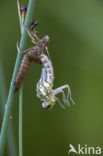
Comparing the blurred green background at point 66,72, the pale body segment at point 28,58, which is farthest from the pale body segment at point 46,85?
the blurred green background at point 66,72

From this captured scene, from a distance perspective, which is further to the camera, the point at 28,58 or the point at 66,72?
the point at 66,72

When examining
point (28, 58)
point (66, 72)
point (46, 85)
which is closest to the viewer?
point (28, 58)

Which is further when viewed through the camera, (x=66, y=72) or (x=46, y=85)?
(x=66, y=72)

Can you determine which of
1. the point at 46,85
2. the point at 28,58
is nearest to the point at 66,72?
the point at 46,85

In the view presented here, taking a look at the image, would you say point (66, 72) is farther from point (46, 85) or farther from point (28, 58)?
point (28, 58)

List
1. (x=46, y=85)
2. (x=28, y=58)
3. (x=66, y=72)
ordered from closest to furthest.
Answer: (x=28, y=58) < (x=46, y=85) < (x=66, y=72)

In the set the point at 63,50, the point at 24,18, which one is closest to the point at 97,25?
the point at 63,50

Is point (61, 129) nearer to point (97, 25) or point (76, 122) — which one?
point (76, 122)

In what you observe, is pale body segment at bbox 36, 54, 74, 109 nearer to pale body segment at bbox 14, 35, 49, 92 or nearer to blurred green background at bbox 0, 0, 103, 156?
pale body segment at bbox 14, 35, 49, 92

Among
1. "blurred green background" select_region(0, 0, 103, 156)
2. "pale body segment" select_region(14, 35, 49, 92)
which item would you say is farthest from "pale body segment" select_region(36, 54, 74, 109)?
"blurred green background" select_region(0, 0, 103, 156)

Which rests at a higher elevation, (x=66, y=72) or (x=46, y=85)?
(x=66, y=72)
